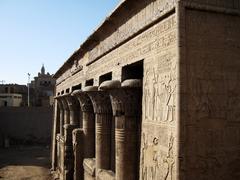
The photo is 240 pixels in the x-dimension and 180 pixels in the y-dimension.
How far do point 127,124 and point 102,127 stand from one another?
5.57 feet

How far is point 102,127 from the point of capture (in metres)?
6.68

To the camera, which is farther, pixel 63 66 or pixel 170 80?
pixel 63 66

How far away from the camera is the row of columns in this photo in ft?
16.5

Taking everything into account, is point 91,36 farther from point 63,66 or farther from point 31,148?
point 31,148

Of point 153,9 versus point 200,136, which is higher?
point 153,9

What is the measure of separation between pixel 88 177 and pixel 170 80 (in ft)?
15.4

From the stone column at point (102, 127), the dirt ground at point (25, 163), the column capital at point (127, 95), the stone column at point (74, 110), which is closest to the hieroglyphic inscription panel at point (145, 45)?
the column capital at point (127, 95)

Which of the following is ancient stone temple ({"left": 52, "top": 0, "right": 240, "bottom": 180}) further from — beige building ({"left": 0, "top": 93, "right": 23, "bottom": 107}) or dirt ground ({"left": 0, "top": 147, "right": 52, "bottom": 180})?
beige building ({"left": 0, "top": 93, "right": 23, "bottom": 107})

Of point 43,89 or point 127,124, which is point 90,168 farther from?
point 43,89

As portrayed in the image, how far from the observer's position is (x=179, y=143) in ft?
11.3

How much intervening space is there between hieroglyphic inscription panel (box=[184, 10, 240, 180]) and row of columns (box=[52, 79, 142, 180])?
4.91ft

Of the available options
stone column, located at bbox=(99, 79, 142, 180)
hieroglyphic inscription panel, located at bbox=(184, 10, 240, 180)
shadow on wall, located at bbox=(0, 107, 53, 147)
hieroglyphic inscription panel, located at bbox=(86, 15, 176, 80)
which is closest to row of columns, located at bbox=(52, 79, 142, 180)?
stone column, located at bbox=(99, 79, 142, 180)

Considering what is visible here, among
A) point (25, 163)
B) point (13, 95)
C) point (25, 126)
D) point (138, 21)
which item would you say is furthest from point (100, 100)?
point (13, 95)

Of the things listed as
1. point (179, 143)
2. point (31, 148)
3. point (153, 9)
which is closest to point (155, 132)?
point (179, 143)
